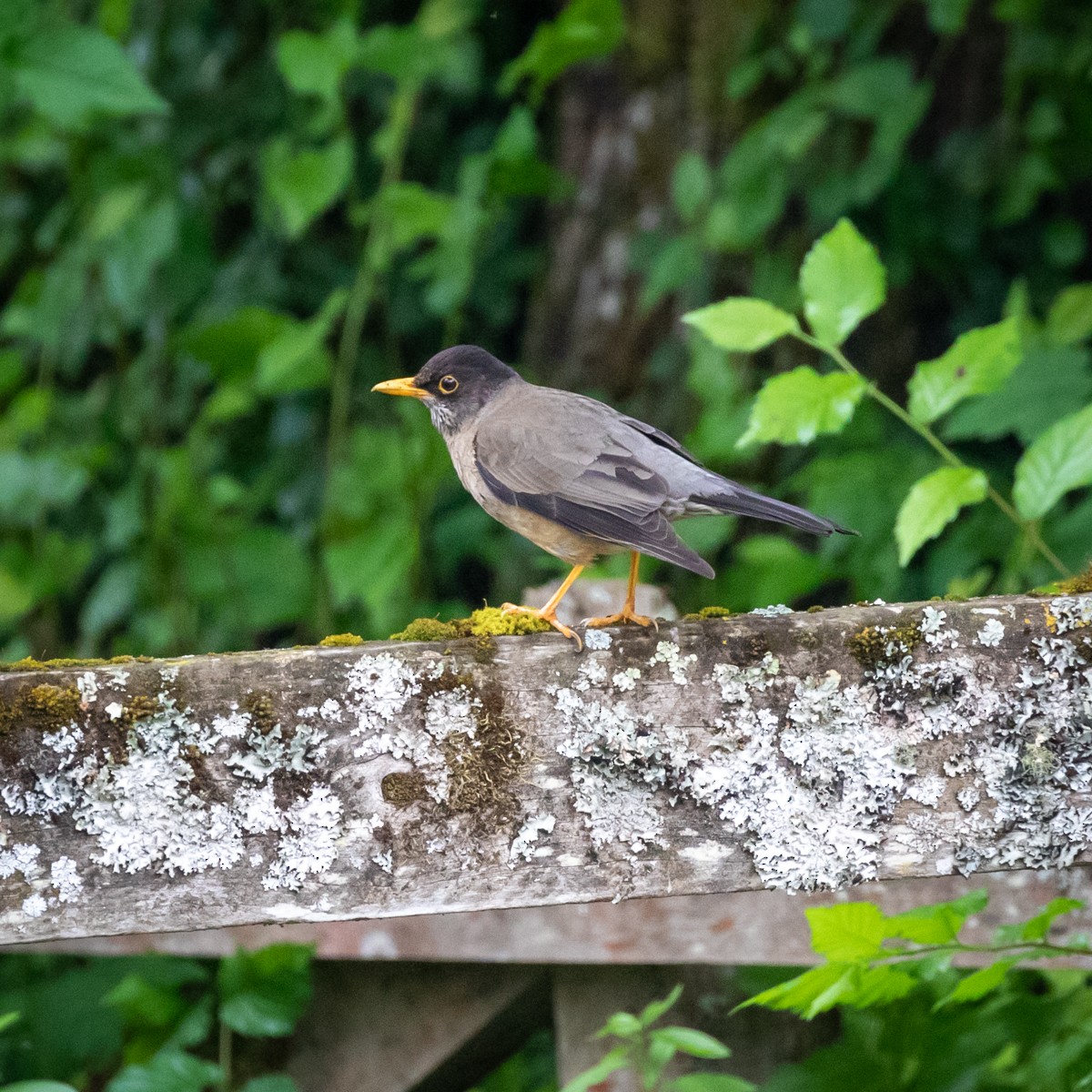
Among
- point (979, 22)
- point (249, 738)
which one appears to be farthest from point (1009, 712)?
point (979, 22)

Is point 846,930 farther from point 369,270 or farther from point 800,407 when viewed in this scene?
point 369,270

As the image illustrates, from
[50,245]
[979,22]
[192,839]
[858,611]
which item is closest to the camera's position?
[192,839]

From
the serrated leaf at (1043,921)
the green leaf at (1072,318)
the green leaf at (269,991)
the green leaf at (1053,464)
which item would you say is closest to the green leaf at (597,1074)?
the serrated leaf at (1043,921)

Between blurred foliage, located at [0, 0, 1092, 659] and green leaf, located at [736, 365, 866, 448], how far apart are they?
2.47ft

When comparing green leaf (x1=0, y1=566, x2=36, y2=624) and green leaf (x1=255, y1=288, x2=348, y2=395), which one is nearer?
green leaf (x1=255, y1=288, x2=348, y2=395)

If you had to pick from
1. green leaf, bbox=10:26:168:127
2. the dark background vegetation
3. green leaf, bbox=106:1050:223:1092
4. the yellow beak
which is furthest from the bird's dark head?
green leaf, bbox=106:1050:223:1092

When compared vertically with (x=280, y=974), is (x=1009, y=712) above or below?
above

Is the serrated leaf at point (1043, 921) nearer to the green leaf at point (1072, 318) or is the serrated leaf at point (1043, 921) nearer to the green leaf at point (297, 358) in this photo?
the green leaf at point (1072, 318)

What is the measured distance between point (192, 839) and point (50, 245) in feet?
13.1

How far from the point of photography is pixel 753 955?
2.01 meters

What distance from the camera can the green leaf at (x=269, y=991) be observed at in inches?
84.0

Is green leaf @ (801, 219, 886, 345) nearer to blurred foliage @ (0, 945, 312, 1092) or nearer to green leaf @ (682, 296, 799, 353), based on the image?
green leaf @ (682, 296, 799, 353)

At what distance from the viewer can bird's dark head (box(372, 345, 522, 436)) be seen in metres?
2.83

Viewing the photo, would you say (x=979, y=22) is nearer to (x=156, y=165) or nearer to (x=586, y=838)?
(x=156, y=165)
